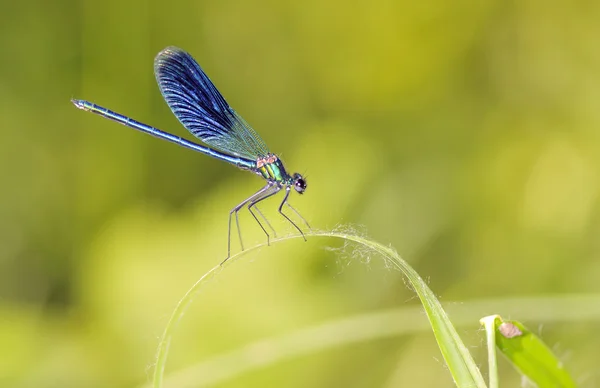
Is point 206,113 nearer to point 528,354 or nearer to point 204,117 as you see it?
point 204,117

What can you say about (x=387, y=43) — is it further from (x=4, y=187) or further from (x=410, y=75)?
(x=4, y=187)

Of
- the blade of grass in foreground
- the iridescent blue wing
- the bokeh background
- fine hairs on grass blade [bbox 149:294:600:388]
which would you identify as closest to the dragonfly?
the iridescent blue wing

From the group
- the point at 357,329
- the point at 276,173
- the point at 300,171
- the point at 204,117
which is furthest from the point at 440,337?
the point at 300,171

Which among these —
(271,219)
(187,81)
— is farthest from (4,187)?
(271,219)

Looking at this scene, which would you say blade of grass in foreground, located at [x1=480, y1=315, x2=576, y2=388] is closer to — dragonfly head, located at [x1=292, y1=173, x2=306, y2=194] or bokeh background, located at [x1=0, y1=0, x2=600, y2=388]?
bokeh background, located at [x1=0, y1=0, x2=600, y2=388]

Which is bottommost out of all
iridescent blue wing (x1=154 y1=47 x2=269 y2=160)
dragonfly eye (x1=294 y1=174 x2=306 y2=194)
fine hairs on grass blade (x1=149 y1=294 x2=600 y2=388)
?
fine hairs on grass blade (x1=149 y1=294 x2=600 y2=388)
